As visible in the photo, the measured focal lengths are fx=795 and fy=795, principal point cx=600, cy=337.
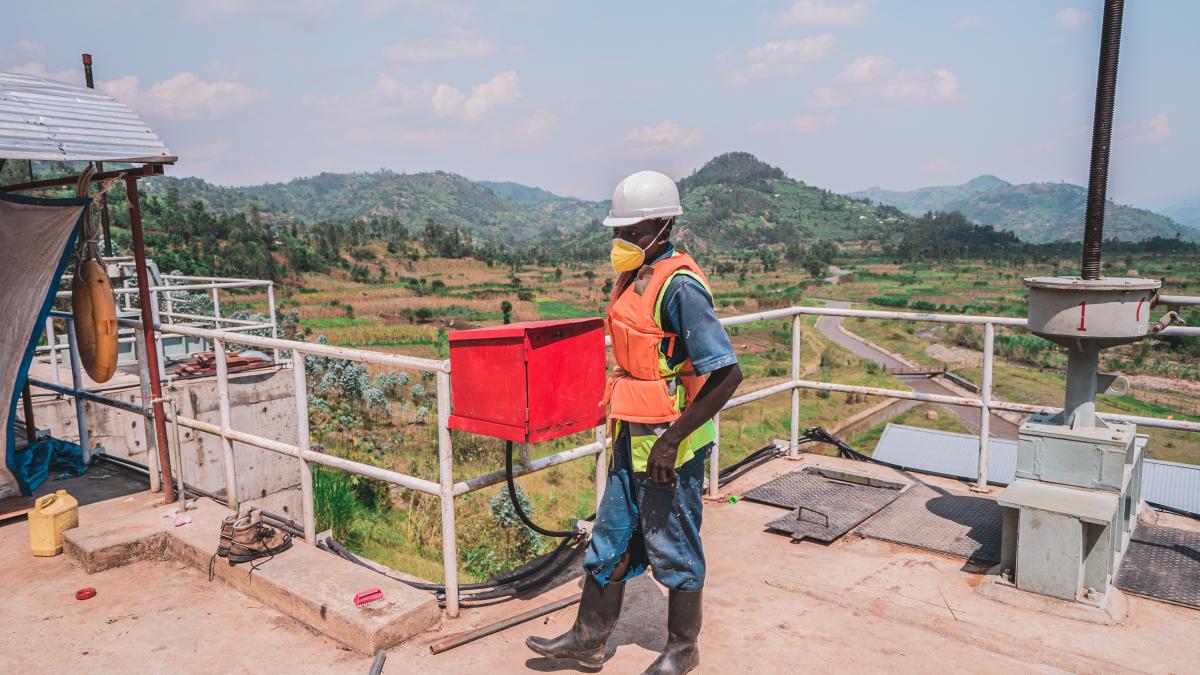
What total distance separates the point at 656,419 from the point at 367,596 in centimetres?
156

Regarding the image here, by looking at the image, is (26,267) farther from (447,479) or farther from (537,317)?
(537,317)

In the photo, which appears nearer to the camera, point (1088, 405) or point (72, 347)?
point (1088, 405)

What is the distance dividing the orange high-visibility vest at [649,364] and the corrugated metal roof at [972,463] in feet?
11.0

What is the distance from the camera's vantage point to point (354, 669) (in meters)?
3.07

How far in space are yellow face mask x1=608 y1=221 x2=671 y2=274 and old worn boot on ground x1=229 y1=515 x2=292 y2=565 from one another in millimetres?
2383

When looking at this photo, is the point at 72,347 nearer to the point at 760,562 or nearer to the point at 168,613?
the point at 168,613

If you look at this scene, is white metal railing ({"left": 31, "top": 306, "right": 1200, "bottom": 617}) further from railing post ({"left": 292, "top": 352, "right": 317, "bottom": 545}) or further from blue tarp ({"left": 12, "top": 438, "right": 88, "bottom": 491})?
blue tarp ({"left": 12, "top": 438, "right": 88, "bottom": 491})

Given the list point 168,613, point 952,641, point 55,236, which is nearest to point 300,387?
point 168,613

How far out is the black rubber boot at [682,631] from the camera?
2.86 m

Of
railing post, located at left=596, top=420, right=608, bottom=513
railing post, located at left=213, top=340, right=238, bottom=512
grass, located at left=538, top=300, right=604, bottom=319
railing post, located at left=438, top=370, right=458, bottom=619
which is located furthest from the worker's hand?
grass, located at left=538, top=300, right=604, bottom=319

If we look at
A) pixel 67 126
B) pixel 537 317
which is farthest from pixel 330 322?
pixel 67 126

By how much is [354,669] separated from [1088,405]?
3.34 m

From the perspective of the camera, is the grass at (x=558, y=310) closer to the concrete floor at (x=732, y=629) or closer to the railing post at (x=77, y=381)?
the railing post at (x=77, y=381)

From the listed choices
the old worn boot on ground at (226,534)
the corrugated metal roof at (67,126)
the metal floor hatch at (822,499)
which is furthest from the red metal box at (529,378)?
the corrugated metal roof at (67,126)
